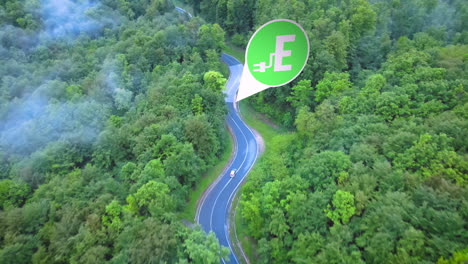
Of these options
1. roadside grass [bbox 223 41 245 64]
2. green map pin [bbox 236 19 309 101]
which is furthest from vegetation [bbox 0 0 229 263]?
green map pin [bbox 236 19 309 101]

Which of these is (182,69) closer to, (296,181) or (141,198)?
(141,198)

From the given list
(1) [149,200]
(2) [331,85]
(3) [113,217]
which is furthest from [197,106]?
(2) [331,85]

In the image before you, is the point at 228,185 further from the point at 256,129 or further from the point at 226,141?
the point at 256,129


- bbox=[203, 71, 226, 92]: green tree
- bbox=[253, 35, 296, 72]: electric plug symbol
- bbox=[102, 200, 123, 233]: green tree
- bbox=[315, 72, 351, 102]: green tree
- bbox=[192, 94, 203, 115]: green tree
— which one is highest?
bbox=[253, 35, 296, 72]: electric plug symbol

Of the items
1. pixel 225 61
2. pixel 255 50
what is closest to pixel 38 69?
pixel 225 61

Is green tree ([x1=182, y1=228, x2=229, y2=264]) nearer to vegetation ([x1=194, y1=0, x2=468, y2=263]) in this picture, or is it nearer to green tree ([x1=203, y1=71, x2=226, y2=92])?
vegetation ([x1=194, y1=0, x2=468, y2=263])
